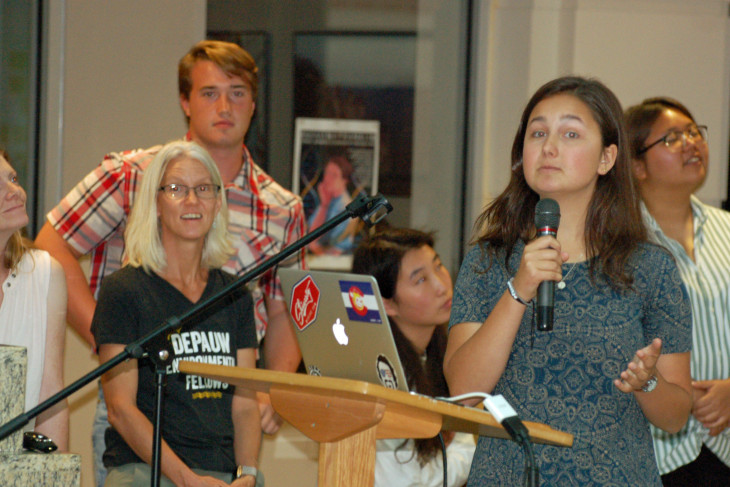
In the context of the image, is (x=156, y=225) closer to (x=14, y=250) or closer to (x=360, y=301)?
(x=14, y=250)

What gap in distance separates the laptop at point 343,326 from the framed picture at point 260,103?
274 centimetres

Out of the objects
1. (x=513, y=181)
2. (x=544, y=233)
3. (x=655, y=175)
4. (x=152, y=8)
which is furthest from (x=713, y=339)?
(x=152, y=8)

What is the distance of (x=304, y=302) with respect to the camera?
1827 millimetres

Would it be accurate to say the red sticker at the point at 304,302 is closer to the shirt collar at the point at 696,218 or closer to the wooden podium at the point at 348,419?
the wooden podium at the point at 348,419

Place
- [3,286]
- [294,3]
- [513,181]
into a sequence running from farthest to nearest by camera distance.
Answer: [294,3]
[3,286]
[513,181]

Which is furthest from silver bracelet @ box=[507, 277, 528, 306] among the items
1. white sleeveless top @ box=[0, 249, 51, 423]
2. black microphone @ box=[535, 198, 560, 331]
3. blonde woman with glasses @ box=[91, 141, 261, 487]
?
white sleeveless top @ box=[0, 249, 51, 423]

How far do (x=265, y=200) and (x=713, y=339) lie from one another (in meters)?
1.81

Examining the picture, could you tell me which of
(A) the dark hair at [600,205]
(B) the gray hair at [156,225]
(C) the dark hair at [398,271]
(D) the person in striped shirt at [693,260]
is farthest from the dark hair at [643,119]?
(B) the gray hair at [156,225]

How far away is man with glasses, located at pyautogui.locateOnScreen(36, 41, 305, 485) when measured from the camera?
327cm

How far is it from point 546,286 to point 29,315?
5.24 ft

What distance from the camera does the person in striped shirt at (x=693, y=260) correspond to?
3.18 meters

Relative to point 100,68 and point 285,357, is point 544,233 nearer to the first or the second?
point 285,357

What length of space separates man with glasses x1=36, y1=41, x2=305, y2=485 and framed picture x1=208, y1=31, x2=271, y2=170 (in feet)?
2.98

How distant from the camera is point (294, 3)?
457cm
